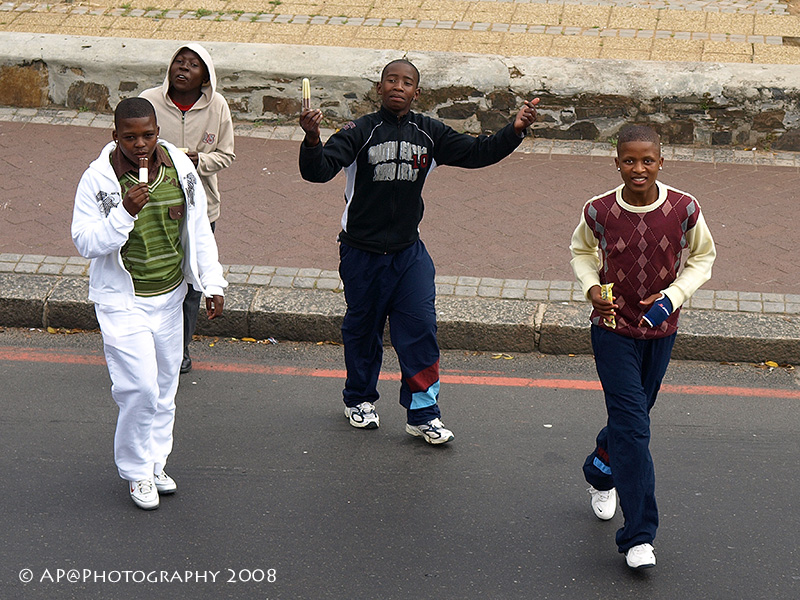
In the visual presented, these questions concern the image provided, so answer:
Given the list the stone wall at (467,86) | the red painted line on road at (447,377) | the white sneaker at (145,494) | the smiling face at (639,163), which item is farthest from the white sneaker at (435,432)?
the stone wall at (467,86)

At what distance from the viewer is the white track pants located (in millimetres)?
4453

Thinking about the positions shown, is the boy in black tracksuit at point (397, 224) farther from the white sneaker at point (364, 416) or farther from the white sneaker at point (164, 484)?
the white sneaker at point (164, 484)

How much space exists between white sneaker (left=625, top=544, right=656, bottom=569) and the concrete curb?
2157 millimetres

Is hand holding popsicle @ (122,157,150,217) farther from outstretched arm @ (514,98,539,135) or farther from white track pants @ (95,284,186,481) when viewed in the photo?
outstretched arm @ (514,98,539,135)

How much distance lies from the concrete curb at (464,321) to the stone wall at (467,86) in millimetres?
2907

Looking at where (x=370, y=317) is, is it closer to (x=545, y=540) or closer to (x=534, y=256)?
(x=545, y=540)

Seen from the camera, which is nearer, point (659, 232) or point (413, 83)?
point (659, 232)

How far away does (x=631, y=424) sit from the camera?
4.20 meters

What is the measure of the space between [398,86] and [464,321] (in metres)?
1.88

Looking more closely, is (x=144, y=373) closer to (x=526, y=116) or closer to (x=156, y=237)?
(x=156, y=237)

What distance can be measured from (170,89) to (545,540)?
116 inches

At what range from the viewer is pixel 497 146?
5008 millimetres

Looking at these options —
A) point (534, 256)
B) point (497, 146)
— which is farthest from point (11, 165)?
point (497, 146)

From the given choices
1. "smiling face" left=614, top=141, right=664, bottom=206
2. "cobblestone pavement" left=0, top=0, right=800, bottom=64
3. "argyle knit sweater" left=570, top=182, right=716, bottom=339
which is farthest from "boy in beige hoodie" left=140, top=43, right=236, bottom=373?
"cobblestone pavement" left=0, top=0, right=800, bottom=64
